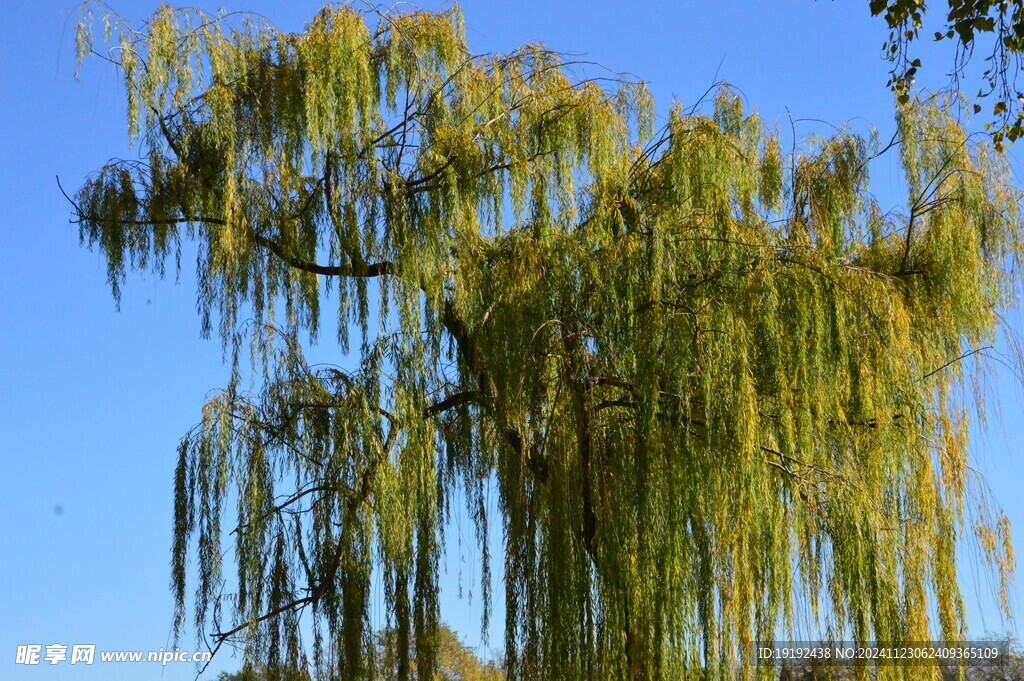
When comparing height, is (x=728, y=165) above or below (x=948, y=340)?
above

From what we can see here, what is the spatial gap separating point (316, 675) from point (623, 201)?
278cm

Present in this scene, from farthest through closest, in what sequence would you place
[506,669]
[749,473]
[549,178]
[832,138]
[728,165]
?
1. [832,138]
2. [549,178]
3. [728,165]
4. [506,669]
5. [749,473]

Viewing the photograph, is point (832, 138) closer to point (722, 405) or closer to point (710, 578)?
point (722, 405)

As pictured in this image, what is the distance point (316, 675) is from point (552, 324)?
2.18 m

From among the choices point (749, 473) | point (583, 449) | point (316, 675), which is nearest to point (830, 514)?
point (749, 473)

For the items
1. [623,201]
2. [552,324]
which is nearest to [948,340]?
→ [623,201]

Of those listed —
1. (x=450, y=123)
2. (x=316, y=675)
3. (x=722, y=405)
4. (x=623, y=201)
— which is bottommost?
(x=316, y=675)

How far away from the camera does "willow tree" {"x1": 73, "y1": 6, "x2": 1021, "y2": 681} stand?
184 inches

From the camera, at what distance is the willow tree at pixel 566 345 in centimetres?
467

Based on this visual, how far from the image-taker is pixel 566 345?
5055 millimetres

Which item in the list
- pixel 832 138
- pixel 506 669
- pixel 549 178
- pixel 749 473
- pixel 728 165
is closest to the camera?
pixel 749 473

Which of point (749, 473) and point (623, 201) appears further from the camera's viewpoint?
point (623, 201)

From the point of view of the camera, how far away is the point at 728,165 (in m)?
5.36

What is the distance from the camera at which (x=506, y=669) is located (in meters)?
4.89
